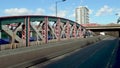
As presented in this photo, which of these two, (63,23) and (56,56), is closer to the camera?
(56,56)

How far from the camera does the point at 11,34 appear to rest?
43875 mm

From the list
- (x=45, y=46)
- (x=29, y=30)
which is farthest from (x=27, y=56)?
(x=29, y=30)

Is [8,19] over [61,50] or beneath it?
over

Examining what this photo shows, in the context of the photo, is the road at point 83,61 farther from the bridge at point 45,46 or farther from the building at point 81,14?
the building at point 81,14

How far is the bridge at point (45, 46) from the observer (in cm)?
1872

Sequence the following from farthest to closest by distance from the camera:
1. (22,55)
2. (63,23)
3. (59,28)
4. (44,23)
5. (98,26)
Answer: (98,26)
(63,23)
(59,28)
(44,23)
(22,55)

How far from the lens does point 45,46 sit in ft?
89.0

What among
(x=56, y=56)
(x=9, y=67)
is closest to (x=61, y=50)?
(x=56, y=56)

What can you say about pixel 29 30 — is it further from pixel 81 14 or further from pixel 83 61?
pixel 81 14

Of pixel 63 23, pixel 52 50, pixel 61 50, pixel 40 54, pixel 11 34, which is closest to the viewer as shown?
pixel 40 54

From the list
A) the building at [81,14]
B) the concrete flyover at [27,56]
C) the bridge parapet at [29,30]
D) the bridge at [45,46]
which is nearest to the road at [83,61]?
the bridge at [45,46]

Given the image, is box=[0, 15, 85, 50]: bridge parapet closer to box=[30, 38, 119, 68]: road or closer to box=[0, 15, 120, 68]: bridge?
box=[0, 15, 120, 68]: bridge

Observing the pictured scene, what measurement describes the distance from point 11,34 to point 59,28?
19.3m

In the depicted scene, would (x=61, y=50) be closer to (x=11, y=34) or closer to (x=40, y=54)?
(x=40, y=54)
